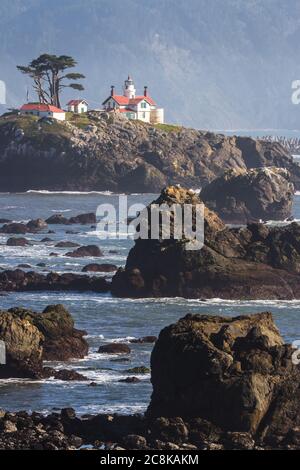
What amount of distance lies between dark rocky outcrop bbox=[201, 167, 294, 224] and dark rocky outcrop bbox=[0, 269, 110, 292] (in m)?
A: 52.3

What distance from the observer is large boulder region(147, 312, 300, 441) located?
61562 mm

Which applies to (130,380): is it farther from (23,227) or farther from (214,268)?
(23,227)

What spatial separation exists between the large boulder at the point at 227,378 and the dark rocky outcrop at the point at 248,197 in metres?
89.8

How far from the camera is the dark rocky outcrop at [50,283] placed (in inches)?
3991

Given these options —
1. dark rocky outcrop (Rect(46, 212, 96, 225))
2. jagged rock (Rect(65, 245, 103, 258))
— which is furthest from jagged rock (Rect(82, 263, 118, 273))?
dark rocky outcrop (Rect(46, 212, 96, 225))

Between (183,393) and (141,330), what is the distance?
77.8 ft

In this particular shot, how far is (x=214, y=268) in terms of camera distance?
9638 centimetres

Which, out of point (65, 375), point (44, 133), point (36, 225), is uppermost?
point (44, 133)

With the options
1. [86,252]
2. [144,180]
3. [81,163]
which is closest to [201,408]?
[86,252]

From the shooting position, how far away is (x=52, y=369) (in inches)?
2906

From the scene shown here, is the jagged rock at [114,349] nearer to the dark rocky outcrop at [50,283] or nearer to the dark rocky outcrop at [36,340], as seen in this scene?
the dark rocky outcrop at [36,340]

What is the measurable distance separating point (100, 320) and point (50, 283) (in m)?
13.1

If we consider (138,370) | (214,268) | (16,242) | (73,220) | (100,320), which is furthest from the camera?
(73,220)

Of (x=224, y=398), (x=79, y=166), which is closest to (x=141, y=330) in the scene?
(x=224, y=398)
